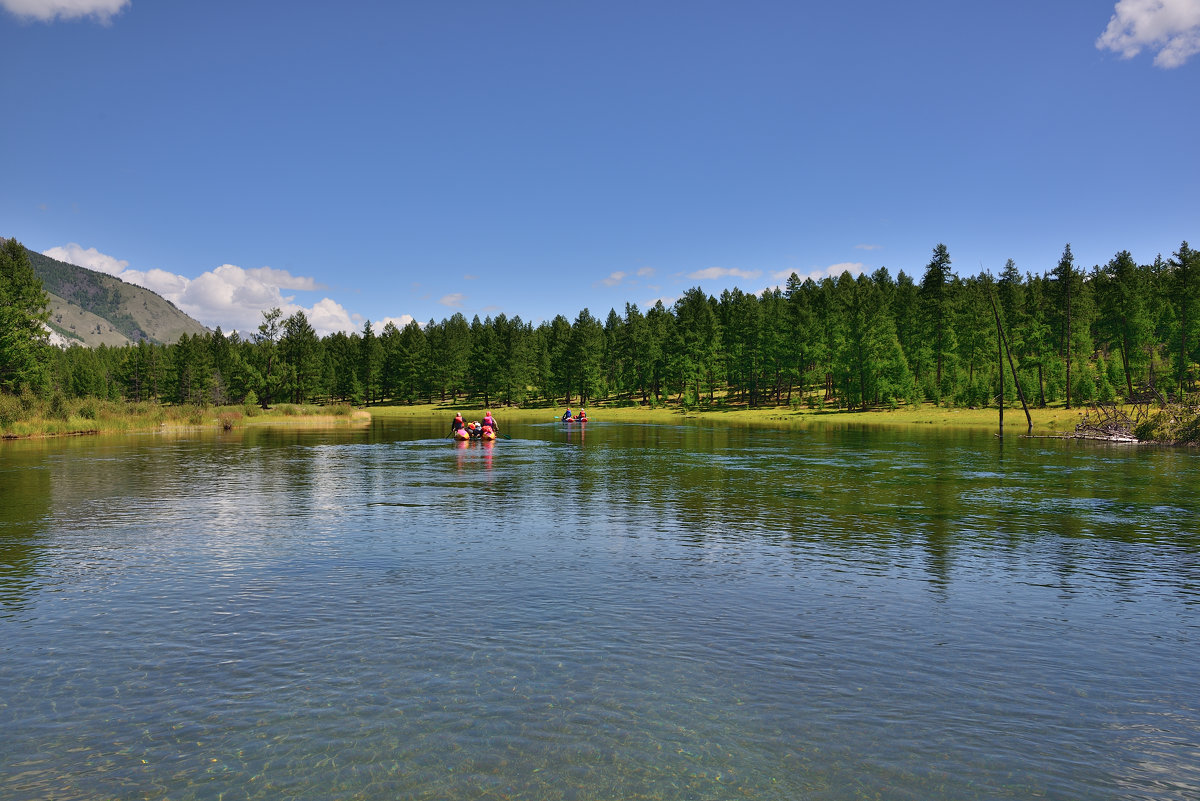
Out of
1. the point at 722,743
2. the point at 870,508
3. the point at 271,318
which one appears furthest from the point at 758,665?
the point at 271,318

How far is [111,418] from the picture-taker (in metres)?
78.2

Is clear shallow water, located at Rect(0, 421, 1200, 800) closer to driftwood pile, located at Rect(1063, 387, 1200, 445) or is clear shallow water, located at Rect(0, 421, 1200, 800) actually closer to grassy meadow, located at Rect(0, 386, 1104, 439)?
driftwood pile, located at Rect(1063, 387, 1200, 445)

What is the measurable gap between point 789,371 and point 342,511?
102 m

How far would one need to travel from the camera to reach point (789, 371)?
121750 mm

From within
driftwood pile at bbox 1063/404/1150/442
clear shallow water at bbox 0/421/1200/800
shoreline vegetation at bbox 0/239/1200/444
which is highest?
shoreline vegetation at bbox 0/239/1200/444

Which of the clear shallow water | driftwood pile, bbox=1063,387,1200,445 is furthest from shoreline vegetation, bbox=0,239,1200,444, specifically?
the clear shallow water

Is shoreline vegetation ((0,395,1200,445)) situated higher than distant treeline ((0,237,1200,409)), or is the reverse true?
distant treeline ((0,237,1200,409))

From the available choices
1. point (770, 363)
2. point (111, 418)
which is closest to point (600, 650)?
point (111, 418)

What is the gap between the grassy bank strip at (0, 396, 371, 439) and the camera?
69750 millimetres

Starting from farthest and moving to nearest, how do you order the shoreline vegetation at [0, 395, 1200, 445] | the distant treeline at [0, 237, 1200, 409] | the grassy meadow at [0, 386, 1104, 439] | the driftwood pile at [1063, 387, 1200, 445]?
the distant treeline at [0, 237, 1200, 409] < the grassy meadow at [0, 386, 1104, 439] < the shoreline vegetation at [0, 395, 1200, 445] < the driftwood pile at [1063, 387, 1200, 445]

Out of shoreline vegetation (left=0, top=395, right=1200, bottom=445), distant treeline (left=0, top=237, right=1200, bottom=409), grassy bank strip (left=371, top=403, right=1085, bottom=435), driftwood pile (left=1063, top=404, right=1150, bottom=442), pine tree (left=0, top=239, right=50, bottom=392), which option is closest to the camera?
driftwood pile (left=1063, top=404, right=1150, bottom=442)

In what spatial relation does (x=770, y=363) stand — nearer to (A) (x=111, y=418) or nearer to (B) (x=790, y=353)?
(B) (x=790, y=353)

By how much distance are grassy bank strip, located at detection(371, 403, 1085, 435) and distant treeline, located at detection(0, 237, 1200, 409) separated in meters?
3.74

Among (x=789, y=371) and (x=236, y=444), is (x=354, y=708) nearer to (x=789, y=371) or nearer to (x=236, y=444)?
(x=236, y=444)
